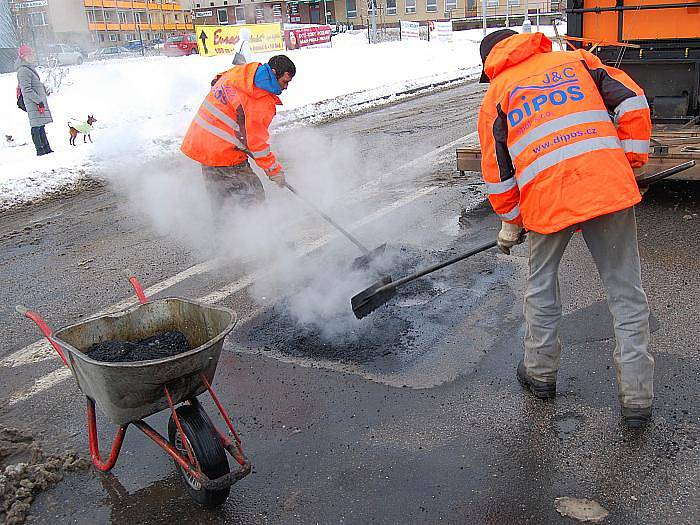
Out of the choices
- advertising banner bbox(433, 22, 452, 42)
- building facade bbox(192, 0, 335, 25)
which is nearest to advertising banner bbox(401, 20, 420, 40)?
advertising banner bbox(433, 22, 452, 42)

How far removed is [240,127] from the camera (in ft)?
17.1

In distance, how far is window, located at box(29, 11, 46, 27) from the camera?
24916 millimetres

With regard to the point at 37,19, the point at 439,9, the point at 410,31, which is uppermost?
the point at 439,9

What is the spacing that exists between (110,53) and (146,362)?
3948cm

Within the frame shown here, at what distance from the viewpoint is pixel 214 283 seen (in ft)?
16.8

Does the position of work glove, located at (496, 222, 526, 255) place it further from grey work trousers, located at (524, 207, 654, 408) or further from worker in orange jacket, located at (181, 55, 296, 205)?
worker in orange jacket, located at (181, 55, 296, 205)

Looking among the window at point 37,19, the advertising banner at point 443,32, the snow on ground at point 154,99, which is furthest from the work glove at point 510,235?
the advertising banner at point 443,32

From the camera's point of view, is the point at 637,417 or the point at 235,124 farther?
the point at 235,124

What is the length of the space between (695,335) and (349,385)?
2035 mm

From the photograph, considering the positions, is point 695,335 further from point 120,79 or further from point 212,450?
point 120,79

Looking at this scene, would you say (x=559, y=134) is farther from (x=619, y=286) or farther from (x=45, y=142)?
(x=45, y=142)

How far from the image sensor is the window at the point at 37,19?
81.7 ft

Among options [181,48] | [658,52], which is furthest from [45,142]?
[181,48]

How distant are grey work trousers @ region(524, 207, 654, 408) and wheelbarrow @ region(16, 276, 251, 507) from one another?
148 cm
